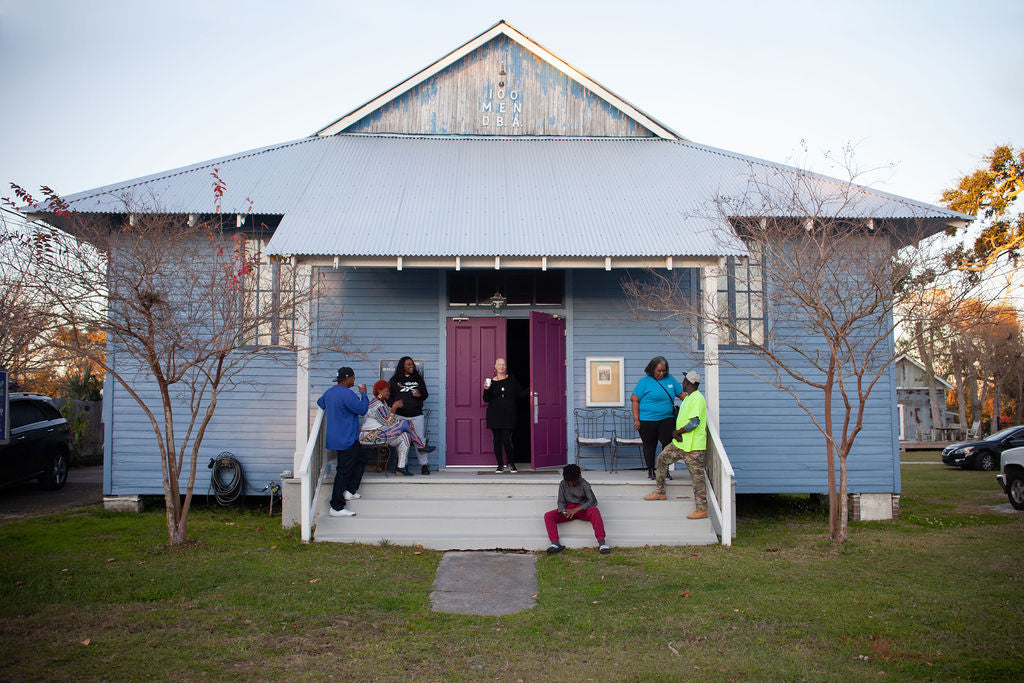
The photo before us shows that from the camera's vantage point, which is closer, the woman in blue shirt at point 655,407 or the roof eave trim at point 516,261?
the roof eave trim at point 516,261

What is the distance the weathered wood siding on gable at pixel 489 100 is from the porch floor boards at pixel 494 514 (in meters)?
6.76

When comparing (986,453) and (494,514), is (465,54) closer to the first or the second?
(494,514)

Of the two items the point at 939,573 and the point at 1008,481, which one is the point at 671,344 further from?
the point at 1008,481

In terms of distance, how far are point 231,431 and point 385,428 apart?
8.68ft

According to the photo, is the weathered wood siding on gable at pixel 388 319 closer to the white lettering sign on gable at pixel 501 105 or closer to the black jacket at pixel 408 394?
the black jacket at pixel 408 394

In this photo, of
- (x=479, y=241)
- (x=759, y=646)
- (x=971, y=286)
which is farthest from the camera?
(x=479, y=241)

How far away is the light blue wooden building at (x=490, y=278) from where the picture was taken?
1080 cm

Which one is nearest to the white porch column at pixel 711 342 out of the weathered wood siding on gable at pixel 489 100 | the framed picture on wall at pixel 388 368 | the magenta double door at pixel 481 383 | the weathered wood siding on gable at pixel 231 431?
the magenta double door at pixel 481 383

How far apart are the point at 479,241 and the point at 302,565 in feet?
15.3

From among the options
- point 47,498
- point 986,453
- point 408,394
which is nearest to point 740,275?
point 408,394

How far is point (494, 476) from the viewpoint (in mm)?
10789

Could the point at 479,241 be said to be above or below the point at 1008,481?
above

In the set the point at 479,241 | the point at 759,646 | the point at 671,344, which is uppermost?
the point at 479,241

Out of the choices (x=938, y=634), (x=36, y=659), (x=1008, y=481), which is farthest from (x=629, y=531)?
(x=1008, y=481)
